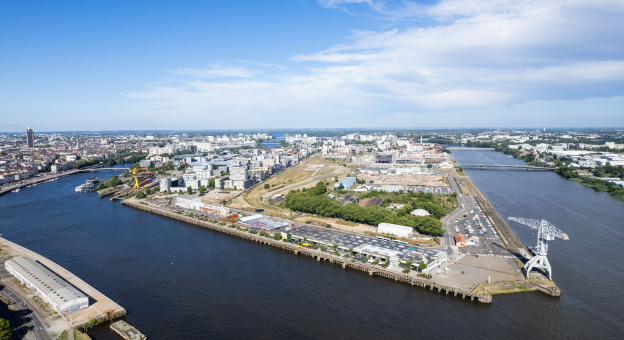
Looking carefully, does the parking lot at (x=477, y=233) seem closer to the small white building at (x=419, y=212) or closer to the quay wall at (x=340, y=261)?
the small white building at (x=419, y=212)

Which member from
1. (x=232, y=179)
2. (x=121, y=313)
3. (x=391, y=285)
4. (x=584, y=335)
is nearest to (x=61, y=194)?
(x=232, y=179)

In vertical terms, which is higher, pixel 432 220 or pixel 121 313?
pixel 432 220

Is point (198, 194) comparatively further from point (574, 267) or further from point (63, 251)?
point (574, 267)

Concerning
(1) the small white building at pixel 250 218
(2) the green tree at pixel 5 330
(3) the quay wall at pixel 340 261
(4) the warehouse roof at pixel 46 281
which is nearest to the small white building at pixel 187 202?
(3) the quay wall at pixel 340 261

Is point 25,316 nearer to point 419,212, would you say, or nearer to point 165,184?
point 419,212

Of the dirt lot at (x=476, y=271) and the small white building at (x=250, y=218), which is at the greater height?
the small white building at (x=250, y=218)

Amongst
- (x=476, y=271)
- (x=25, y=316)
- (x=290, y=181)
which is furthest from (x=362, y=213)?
(x=290, y=181)
